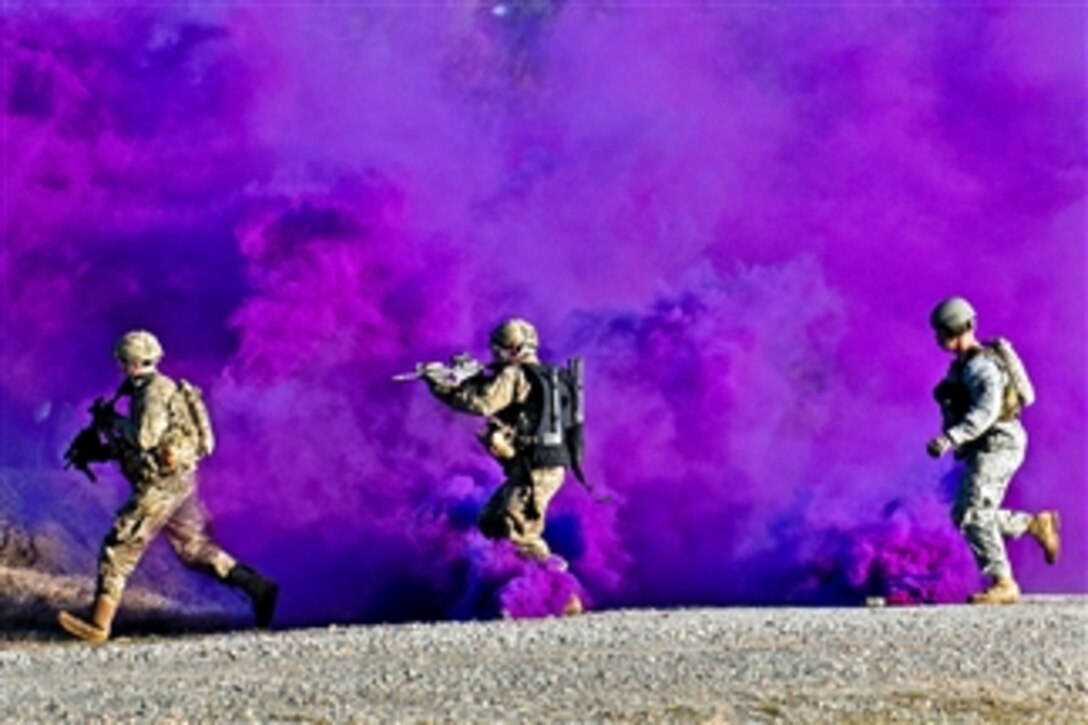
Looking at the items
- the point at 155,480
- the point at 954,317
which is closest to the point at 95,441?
the point at 155,480

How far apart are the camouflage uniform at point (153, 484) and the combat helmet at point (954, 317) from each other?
5224 millimetres

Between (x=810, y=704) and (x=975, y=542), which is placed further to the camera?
(x=975, y=542)

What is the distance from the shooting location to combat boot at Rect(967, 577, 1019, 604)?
15367 mm

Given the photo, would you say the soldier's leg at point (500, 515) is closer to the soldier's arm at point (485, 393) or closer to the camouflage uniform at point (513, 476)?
the camouflage uniform at point (513, 476)

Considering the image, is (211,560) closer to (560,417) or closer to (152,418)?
(152,418)

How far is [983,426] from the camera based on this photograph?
52.0ft

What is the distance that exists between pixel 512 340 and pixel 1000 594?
12.3ft

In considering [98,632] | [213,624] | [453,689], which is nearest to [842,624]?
[453,689]

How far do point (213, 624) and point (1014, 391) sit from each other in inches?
256

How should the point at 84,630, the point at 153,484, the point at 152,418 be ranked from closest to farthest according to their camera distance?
the point at 84,630, the point at 152,418, the point at 153,484

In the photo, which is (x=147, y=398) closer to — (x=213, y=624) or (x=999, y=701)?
(x=213, y=624)

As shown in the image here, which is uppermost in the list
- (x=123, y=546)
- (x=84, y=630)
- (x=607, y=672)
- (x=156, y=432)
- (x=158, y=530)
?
(x=156, y=432)

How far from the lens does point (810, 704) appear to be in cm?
995

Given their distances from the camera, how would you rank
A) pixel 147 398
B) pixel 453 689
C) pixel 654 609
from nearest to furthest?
pixel 453 689 → pixel 654 609 → pixel 147 398
